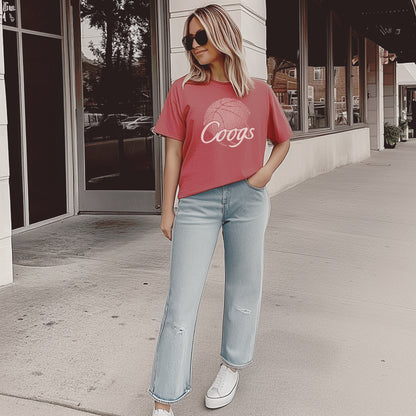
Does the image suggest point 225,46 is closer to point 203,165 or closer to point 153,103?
point 203,165

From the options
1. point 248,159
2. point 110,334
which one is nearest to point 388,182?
point 110,334

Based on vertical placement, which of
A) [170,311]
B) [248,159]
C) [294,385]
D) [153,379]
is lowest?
[294,385]

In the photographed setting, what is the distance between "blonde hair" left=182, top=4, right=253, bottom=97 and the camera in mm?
2797

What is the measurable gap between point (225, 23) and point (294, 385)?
184cm

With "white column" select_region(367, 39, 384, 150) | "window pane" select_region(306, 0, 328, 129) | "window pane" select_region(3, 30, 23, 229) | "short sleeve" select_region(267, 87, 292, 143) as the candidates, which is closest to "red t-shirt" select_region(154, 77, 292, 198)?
"short sleeve" select_region(267, 87, 292, 143)

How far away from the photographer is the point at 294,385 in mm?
3375

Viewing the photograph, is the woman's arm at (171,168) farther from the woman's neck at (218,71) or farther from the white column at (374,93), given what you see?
the white column at (374,93)

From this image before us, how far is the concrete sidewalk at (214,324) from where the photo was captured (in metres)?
3.24

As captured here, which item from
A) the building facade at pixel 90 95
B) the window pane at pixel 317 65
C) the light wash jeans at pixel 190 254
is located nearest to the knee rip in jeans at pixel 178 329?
the light wash jeans at pixel 190 254

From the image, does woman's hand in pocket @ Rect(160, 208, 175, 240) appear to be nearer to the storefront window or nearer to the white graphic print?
the white graphic print

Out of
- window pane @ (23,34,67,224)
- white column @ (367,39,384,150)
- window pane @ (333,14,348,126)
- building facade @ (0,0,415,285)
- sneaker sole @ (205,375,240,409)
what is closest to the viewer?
sneaker sole @ (205,375,240,409)

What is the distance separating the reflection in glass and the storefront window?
1107 cm

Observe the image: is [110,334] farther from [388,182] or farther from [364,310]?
[388,182]

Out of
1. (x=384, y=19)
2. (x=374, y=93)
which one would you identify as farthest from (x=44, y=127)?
(x=374, y=93)
